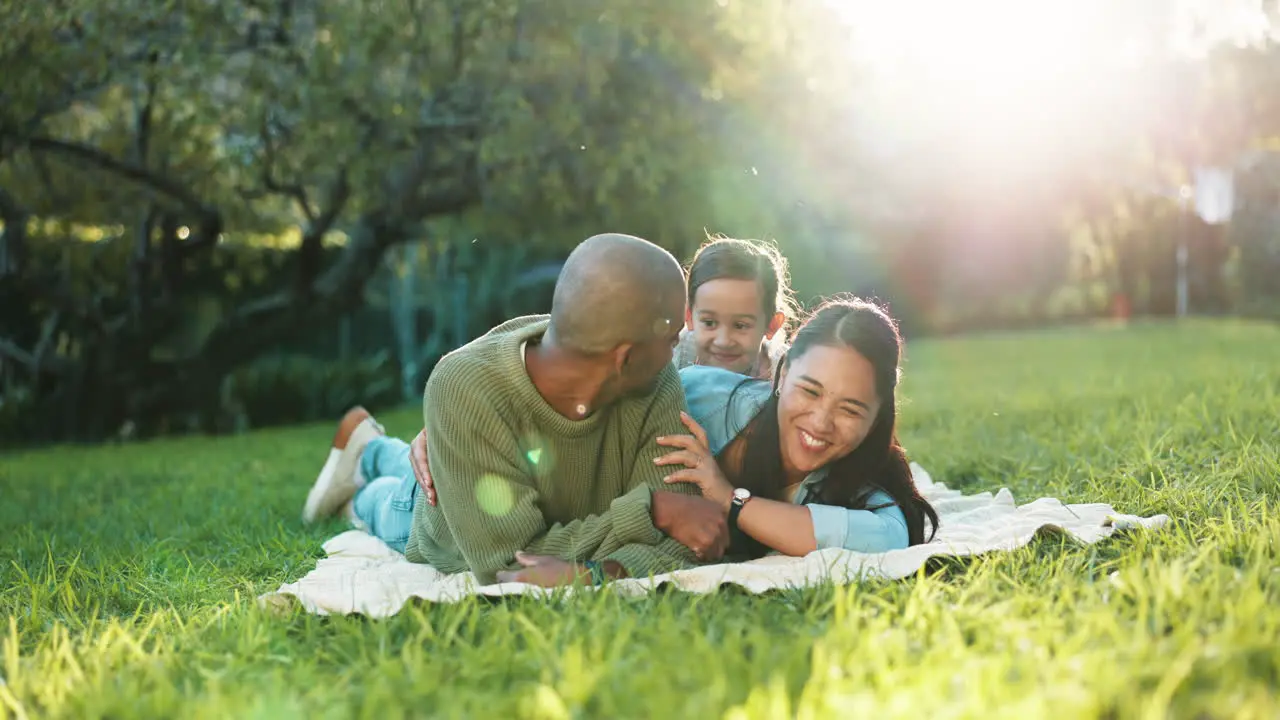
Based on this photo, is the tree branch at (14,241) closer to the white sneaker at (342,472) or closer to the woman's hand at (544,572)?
the white sneaker at (342,472)

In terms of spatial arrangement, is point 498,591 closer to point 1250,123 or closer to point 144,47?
point 144,47

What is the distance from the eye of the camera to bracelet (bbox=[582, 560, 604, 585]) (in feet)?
10.1

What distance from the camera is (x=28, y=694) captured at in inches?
90.9

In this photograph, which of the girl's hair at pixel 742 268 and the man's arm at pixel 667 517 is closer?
the man's arm at pixel 667 517

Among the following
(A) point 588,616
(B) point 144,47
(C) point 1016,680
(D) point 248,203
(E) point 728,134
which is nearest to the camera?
(C) point 1016,680

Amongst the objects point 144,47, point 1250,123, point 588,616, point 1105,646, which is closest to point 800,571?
point 588,616

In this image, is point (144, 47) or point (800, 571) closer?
point (800, 571)

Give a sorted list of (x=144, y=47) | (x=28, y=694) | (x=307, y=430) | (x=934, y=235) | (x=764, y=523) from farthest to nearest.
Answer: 1. (x=934, y=235)
2. (x=307, y=430)
3. (x=144, y=47)
4. (x=764, y=523)
5. (x=28, y=694)

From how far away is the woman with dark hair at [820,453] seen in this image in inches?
130

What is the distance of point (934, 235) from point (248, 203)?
1386 cm

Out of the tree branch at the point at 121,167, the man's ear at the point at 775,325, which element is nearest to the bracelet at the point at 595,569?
the man's ear at the point at 775,325

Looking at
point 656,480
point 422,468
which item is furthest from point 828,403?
point 422,468

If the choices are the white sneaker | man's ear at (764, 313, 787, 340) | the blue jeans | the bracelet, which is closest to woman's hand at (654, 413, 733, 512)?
the bracelet

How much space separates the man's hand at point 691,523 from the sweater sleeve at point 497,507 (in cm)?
4
